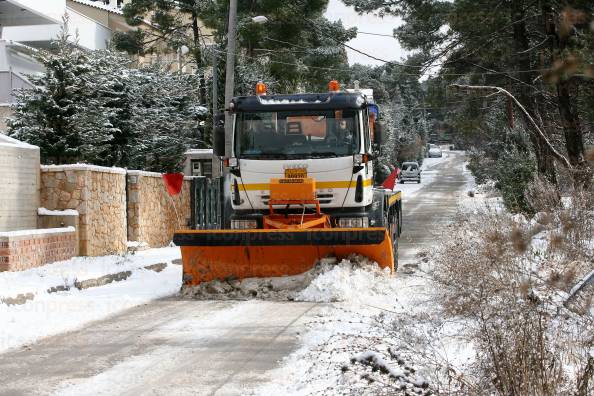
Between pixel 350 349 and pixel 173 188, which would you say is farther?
pixel 173 188

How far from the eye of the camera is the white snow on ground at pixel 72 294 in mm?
7859

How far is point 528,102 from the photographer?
21672 mm

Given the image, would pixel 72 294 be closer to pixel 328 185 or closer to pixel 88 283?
pixel 88 283

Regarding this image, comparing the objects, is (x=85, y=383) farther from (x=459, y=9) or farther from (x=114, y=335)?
(x=459, y=9)

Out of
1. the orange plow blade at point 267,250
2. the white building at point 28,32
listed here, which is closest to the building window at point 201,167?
the white building at point 28,32

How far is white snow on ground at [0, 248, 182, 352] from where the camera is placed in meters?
7.86

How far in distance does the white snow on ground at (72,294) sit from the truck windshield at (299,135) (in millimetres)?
2383

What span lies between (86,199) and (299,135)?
450cm

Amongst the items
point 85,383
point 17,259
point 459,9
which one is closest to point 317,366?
point 85,383

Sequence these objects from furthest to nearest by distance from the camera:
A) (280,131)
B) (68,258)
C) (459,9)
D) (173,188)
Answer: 1. (459,9)
2. (173,188)
3. (68,258)
4. (280,131)

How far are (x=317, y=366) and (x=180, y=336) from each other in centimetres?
198

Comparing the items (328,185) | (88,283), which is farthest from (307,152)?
(88,283)

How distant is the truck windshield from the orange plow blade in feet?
5.06

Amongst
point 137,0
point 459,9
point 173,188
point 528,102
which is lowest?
point 173,188
